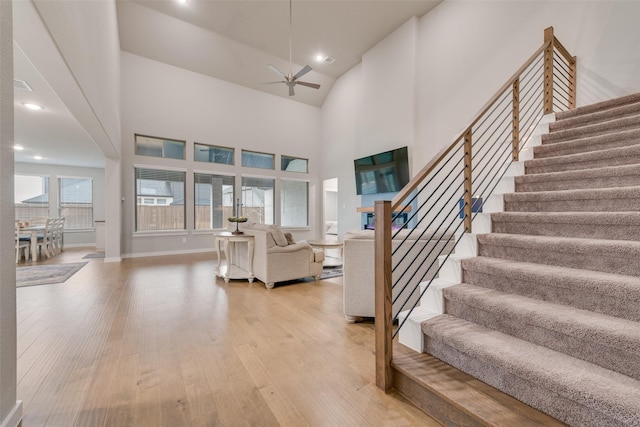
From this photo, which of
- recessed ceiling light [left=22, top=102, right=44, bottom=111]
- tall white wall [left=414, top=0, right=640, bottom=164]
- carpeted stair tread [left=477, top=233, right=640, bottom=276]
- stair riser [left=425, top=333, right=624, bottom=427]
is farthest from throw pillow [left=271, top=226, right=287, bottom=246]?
recessed ceiling light [left=22, top=102, right=44, bottom=111]

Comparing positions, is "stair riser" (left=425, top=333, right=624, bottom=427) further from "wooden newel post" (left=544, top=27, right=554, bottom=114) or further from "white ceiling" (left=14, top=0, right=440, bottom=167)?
"white ceiling" (left=14, top=0, right=440, bottom=167)

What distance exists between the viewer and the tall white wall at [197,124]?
6617mm

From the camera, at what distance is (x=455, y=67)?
5367 mm

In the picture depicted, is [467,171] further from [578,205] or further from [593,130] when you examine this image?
[593,130]

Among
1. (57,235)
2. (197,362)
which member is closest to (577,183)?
(197,362)

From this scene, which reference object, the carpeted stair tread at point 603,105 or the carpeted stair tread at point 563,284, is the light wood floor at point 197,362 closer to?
the carpeted stair tread at point 563,284

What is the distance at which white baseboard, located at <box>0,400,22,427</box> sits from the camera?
1.23 m

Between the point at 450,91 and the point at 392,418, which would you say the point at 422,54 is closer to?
the point at 450,91

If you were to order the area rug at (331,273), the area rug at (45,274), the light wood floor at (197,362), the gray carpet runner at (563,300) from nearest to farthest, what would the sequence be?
1. the gray carpet runner at (563,300)
2. the light wood floor at (197,362)
3. the area rug at (45,274)
4. the area rug at (331,273)

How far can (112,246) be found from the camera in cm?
606

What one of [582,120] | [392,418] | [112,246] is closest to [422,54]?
[582,120]

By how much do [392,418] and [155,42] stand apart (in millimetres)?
8399

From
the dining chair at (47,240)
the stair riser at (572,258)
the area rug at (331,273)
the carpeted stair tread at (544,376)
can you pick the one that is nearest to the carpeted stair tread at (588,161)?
the stair riser at (572,258)

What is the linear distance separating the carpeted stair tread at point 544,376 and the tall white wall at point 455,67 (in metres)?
1.64
